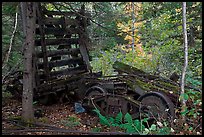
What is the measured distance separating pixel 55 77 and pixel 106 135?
494 centimetres

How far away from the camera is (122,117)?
6711mm

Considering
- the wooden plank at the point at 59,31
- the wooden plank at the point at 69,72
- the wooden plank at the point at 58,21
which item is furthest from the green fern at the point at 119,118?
the wooden plank at the point at 58,21

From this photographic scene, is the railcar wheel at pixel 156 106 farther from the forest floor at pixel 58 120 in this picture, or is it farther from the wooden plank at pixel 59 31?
the wooden plank at pixel 59 31


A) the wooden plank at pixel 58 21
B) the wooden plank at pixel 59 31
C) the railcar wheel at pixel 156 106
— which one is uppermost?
the wooden plank at pixel 58 21

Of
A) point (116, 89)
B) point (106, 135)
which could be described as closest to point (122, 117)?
point (116, 89)

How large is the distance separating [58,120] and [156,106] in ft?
9.06

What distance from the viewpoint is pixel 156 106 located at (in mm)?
6027

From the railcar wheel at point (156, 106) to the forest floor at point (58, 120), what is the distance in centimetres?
105

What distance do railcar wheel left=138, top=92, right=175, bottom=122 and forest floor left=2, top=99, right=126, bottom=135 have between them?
1.05 m

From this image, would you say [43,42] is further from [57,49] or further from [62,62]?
[62,62]

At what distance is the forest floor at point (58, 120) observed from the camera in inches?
209

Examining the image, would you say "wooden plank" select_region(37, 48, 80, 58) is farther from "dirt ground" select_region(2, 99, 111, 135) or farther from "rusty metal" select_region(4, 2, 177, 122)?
"dirt ground" select_region(2, 99, 111, 135)

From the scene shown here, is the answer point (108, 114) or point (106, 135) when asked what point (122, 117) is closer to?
point (108, 114)

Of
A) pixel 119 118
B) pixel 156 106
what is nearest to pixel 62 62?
pixel 119 118
